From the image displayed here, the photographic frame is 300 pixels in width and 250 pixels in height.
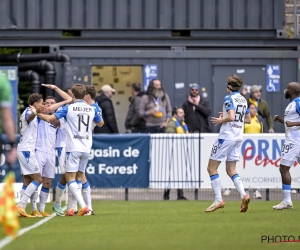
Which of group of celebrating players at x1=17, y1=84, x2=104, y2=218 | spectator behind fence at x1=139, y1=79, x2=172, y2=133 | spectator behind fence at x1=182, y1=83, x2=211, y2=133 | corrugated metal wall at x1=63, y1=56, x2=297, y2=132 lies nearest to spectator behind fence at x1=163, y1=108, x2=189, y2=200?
spectator behind fence at x1=139, y1=79, x2=172, y2=133

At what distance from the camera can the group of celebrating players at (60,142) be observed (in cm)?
1644

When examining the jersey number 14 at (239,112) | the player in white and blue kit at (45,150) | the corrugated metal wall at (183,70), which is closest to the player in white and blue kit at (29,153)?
the player in white and blue kit at (45,150)

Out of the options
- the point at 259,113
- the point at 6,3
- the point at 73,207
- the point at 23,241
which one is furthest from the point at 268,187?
the point at 23,241

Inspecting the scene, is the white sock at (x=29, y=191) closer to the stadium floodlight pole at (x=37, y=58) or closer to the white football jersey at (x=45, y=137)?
the white football jersey at (x=45, y=137)

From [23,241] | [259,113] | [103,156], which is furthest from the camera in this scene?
[259,113]

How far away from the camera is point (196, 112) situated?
2539 cm

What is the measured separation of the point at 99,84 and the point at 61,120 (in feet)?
48.1

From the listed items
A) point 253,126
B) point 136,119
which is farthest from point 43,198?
point 136,119

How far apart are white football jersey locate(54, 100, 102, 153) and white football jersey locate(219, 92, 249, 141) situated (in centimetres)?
210

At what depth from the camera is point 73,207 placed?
681 inches

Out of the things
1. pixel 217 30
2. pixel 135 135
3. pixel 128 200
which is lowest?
pixel 128 200

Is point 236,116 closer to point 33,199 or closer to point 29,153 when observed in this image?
point 29,153

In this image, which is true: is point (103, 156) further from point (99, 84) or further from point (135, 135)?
point (99, 84)

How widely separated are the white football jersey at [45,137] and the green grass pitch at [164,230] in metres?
1.37
